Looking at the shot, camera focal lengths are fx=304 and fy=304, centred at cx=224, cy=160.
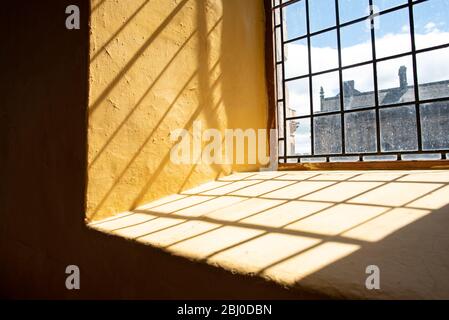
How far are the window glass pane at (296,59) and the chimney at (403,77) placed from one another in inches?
24.5

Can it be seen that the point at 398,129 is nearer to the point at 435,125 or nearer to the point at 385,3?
the point at 435,125

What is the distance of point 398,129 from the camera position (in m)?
1.79

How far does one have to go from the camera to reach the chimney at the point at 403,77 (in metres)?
1.76

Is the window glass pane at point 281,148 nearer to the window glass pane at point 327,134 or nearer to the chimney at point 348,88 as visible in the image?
the window glass pane at point 327,134

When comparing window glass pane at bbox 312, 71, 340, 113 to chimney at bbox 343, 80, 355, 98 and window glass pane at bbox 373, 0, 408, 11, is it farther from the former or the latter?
window glass pane at bbox 373, 0, 408, 11

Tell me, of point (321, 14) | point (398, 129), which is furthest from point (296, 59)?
point (398, 129)

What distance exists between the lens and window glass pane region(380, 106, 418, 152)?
68.8 inches

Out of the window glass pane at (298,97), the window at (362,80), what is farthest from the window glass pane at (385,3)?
the window glass pane at (298,97)

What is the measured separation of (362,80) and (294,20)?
0.77m

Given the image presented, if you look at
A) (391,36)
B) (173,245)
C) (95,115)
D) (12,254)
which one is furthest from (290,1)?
(12,254)

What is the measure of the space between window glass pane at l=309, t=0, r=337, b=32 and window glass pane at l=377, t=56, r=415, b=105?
504mm

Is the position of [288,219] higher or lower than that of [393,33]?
lower
